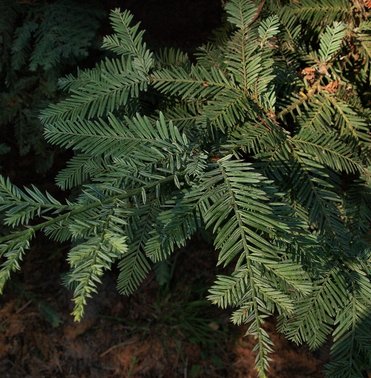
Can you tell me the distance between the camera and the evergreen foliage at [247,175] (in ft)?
3.26

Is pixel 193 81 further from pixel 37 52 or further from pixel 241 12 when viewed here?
pixel 37 52

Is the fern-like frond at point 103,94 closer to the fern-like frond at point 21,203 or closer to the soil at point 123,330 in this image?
the fern-like frond at point 21,203

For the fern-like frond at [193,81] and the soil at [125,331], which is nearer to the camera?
the fern-like frond at [193,81]

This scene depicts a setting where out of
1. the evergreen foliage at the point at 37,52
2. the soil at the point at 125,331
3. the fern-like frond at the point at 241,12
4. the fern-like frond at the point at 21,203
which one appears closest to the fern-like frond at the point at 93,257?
the fern-like frond at the point at 21,203

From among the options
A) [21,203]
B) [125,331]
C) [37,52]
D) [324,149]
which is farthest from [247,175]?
[125,331]

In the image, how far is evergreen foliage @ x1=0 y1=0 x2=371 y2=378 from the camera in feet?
3.26

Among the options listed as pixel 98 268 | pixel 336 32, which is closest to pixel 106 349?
pixel 98 268

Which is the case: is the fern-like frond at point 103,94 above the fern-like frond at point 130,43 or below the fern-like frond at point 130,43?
below

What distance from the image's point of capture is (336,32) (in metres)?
1.31

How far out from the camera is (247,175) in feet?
3.43

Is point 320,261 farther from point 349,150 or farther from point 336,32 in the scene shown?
point 336,32

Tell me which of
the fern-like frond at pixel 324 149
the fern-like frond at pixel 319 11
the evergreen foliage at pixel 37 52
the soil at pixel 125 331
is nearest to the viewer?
the fern-like frond at pixel 324 149

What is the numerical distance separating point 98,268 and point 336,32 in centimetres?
94

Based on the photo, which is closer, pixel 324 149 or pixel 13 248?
pixel 13 248
